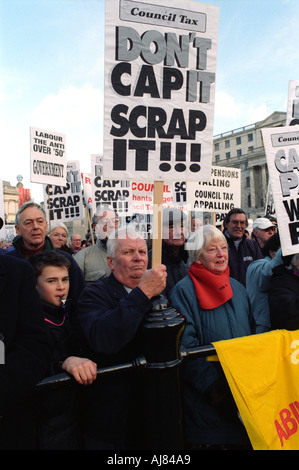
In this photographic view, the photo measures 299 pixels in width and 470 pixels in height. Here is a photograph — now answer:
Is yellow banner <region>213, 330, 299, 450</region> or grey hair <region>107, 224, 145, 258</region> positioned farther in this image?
grey hair <region>107, 224, 145, 258</region>

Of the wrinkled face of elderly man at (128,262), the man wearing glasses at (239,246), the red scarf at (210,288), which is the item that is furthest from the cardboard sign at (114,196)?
the wrinkled face of elderly man at (128,262)

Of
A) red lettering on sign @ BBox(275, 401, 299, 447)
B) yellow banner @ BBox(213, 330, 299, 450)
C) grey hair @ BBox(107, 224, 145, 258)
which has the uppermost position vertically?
grey hair @ BBox(107, 224, 145, 258)

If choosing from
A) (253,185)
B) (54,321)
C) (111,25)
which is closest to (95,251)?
(54,321)

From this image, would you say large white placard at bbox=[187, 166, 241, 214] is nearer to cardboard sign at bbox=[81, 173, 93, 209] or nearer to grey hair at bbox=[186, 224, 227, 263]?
cardboard sign at bbox=[81, 173, 93, 209]

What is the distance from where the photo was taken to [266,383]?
84.1 inches

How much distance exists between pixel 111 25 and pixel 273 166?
5.07 feet

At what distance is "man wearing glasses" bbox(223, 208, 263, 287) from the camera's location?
511cm

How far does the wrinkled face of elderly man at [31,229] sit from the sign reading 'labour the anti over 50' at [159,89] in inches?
55.4

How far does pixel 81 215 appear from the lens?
848 centimetres

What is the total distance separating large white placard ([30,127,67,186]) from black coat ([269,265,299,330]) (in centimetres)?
569

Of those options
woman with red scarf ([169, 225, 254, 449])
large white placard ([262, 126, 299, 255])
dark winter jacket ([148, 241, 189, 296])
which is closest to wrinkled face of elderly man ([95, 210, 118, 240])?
dark winter jacket ([148, 241, 189, 296])

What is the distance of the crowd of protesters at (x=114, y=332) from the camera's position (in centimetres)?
165

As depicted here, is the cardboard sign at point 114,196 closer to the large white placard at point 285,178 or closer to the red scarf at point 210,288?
the large white placard at point 285,178
